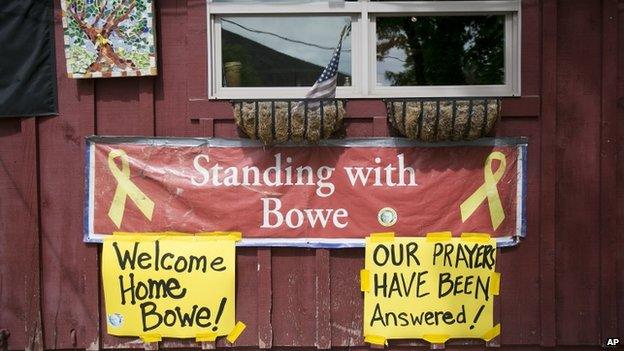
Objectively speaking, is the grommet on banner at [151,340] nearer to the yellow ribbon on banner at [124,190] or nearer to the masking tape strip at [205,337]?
the masking tape strip at [205,337]

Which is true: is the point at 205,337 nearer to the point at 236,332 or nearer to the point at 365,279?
the point at 236,332

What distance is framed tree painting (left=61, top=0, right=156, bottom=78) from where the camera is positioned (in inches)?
156

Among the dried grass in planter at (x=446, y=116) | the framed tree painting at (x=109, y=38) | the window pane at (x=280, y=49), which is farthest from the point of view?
the window pane at (x=280, y=49)

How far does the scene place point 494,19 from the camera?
4125 mm

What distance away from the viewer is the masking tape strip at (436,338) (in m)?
4.05

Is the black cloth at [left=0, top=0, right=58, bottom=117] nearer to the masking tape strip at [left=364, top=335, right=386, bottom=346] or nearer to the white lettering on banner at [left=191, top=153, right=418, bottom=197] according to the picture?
the white lettering on banner at [left=191, top=153, right=418, bottom=197]

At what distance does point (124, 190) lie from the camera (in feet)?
13.2

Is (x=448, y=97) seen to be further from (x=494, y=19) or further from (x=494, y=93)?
(x=494, y=19)

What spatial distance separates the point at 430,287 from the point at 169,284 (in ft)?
5.64

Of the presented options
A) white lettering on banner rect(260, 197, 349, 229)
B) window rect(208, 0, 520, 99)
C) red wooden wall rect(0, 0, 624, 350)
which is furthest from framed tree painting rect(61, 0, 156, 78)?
white lettering on banner rect(260, 197, 349, 229)

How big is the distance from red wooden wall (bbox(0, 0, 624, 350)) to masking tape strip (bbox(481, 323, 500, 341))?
59 mm

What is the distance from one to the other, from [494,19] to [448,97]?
0.68 meters

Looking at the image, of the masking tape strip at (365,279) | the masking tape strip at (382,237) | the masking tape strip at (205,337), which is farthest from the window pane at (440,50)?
the masking tape strip at (205,337)

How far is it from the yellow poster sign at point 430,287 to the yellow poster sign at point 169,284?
95 cm
